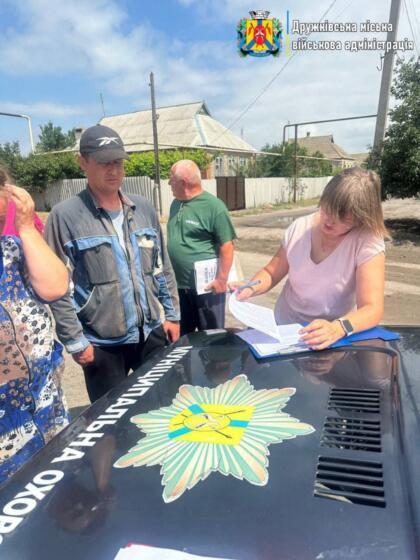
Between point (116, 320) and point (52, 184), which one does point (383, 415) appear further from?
point (52, 184)

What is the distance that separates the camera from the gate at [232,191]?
74.4ft

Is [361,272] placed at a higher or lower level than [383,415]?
higher

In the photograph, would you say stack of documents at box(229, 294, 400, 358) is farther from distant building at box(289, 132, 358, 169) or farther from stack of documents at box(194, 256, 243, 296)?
distant building at box(289, 132, 358, 169)

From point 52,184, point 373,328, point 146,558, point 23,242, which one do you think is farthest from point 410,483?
point 52,184

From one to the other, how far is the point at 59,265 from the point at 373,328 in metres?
1.36

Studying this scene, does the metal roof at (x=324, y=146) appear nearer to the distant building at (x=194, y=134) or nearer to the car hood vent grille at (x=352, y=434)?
the distant building at (x=194, y=134)

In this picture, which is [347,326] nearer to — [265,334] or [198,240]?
[265,334]

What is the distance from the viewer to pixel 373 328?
6.15 feet

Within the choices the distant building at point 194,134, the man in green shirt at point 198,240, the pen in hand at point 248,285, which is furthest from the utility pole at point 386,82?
the distant building at point 194,134

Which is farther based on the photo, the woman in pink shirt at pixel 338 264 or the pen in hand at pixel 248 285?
the pen in hand at pixel 248 285

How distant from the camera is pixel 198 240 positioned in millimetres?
3504

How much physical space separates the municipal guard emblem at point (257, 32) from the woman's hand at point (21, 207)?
41.9ft

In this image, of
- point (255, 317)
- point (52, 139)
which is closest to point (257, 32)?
point (255, 317)

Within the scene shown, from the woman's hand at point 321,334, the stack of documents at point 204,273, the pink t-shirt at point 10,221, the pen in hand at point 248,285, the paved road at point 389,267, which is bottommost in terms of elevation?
the paved road at point 389,267
